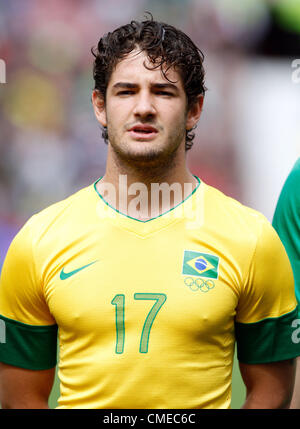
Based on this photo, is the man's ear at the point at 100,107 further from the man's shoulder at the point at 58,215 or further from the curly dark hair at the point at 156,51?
the man's shoulder at the point at 58,215

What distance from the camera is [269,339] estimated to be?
282 cm

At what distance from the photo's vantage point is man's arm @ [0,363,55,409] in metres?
2.92

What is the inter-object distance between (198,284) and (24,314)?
0.76 meters

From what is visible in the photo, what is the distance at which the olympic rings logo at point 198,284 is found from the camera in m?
2.68


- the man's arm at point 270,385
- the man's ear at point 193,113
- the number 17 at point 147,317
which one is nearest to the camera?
the number 17 at point 147,317

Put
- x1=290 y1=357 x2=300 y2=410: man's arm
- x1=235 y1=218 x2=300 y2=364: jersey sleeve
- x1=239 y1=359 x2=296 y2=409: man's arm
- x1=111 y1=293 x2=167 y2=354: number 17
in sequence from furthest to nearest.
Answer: x1=290 y1=357 x2=300 y2=410: man's arm, x1=239 y1=359 x2=296 y2=409: man's arm, x1=235 y1=218 x2=300 y2=364: jersey sleeve, x1=111 y1=293 x2=167 y2=354: number 17

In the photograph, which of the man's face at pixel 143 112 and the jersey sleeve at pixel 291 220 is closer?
the man's face at pixel 143 112

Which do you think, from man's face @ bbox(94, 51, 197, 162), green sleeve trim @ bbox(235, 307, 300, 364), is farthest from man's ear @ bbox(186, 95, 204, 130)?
green sleeve trim @ bbox(235, 307, 300, 364)

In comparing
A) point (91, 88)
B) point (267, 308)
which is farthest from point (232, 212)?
point (91, 88)

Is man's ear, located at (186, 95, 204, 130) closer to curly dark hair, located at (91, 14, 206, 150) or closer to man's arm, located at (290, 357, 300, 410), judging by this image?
curly dark hair, located at (91, 14, 206, 150)

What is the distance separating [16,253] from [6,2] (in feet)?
22.1

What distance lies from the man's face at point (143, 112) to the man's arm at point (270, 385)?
1.01 m

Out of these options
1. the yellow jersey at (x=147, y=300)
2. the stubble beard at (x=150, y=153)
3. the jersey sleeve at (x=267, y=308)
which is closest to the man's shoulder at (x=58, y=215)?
the yellow jersey at (x=147, y=300)
